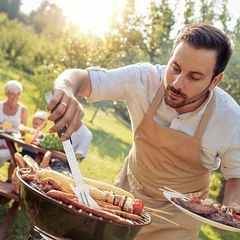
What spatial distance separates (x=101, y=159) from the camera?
1162 cm

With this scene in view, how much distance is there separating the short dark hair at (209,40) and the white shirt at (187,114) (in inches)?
9.3

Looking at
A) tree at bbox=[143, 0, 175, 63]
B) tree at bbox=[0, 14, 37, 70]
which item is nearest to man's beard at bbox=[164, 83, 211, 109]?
tree at bbox=[143, 0, 175, 63]

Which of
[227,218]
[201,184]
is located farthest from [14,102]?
[227,218]

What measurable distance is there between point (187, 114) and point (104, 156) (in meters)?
9.69

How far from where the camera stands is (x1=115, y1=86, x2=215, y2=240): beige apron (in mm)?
2639

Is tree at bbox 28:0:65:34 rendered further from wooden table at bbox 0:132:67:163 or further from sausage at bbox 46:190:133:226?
sausage at bbox 46:190:133:226

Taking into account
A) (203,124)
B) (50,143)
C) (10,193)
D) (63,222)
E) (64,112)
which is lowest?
(10,193)

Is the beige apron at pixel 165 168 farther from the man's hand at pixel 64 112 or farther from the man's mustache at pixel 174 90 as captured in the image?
the man's hand at pixel 64 112

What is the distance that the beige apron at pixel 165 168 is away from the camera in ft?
8.66

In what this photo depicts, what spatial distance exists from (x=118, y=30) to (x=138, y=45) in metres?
0.92

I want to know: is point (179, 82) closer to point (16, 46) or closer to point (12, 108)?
point (12, 108)

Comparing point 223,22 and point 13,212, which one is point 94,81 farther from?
point 223,22

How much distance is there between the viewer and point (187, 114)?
2617mm

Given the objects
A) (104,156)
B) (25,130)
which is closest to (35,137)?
(25,130)
